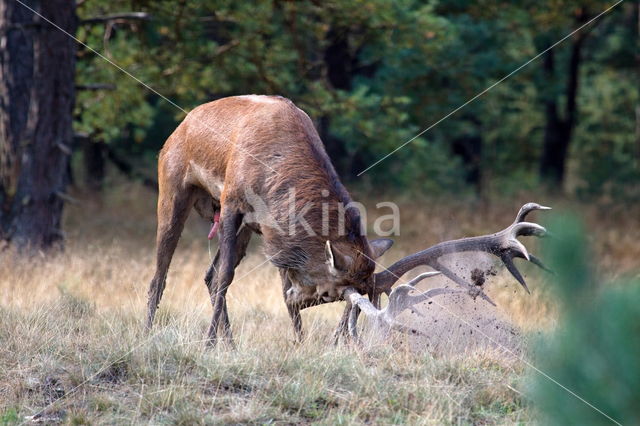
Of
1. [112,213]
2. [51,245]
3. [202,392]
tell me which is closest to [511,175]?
[112,213]

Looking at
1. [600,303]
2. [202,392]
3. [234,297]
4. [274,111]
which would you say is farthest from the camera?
[234,297]

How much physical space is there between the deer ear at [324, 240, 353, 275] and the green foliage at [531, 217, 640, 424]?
3517 millimetres

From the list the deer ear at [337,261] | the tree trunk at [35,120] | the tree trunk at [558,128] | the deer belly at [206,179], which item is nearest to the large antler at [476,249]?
the deer ear at [337,261]

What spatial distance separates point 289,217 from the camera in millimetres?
5707

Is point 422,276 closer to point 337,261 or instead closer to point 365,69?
point 337,261

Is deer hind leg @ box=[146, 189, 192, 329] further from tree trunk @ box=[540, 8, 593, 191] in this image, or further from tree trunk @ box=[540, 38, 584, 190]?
tree trunk @ box=[540, 38, 584, 190]

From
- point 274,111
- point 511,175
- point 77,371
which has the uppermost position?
point 274,111

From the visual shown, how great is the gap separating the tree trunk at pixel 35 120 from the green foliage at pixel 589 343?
8.35m

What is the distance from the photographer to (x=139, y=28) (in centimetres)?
1214

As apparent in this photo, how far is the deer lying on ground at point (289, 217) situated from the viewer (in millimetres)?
5559

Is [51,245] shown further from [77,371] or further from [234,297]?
[77,371]

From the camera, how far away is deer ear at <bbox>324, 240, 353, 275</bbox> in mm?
5411

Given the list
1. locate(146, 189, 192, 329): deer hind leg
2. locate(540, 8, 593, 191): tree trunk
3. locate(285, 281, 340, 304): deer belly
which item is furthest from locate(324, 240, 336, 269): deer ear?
locate(540, 8, 593, 191): tree trunk

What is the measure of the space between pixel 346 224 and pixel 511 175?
69.3 feet
